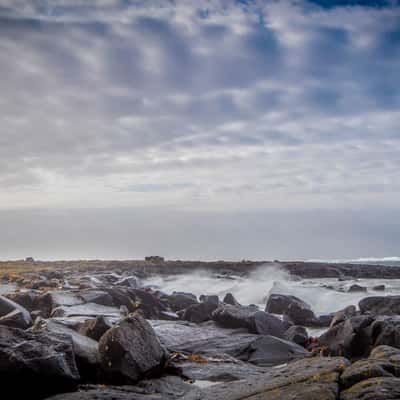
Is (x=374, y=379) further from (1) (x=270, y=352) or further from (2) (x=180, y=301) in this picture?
(2) (x=180, y=301)

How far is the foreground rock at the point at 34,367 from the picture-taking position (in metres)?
7.98

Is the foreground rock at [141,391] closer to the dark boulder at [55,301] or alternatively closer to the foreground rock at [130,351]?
the foreground rock at [130,351]

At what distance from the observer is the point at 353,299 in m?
28.3

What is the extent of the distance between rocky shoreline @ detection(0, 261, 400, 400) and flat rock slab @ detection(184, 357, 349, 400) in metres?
0.02

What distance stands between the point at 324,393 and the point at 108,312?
11.5 m

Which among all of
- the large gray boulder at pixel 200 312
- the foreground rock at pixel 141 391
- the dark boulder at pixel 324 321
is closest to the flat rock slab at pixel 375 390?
the foreground rock at pixel 141 391

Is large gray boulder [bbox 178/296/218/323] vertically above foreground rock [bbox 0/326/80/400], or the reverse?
foreground rock [bbox 0/326/80/400]

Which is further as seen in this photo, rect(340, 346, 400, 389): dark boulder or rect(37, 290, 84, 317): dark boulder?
rect(37, 290, 84, 317): dark boulder

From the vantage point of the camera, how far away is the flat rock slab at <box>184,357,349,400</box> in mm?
6754

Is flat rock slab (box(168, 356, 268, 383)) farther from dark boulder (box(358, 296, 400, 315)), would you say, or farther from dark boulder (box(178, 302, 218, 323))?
dark boulder (box(358, 296, 400, 315))

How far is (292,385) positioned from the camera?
732 cm

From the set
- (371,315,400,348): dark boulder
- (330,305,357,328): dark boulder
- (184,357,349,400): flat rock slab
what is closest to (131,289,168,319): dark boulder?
(330,305,357,328): dark boulder

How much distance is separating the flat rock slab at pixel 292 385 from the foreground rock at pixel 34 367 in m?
2.32

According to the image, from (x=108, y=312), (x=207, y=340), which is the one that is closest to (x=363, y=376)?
(x=207, y=340)
